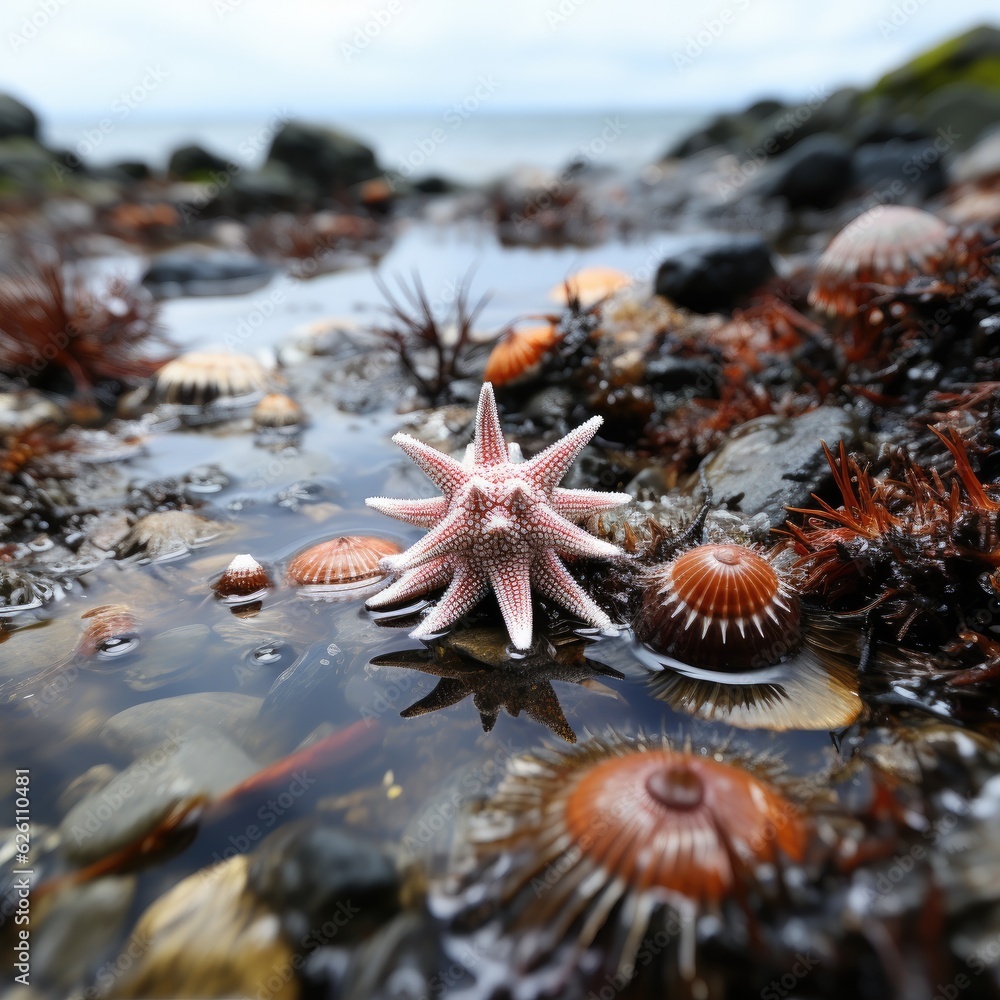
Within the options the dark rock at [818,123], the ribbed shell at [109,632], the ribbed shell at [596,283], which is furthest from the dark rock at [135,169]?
the ribbed shell at [109,632]

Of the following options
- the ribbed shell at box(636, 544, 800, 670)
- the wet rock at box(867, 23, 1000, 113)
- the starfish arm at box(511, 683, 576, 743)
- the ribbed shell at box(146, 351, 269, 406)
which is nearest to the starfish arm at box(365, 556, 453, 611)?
the starfish arm at box(511, 683, 576, 743)

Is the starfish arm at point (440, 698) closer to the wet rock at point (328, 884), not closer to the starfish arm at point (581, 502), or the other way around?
the wet rock at point (328, 884)

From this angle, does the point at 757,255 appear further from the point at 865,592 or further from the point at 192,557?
the point at 192,557

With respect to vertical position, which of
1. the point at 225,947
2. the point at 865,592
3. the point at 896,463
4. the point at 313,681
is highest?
the point at 896,463

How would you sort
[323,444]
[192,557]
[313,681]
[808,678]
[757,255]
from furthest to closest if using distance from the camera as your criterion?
[757,255], [323,444], [192,557], [313,681], [808,678]

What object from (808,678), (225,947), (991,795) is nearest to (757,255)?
(808,678)

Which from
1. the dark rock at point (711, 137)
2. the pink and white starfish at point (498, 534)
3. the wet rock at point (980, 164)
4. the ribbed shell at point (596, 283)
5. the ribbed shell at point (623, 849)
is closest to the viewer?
the ribbed shell at point (623, 849)
